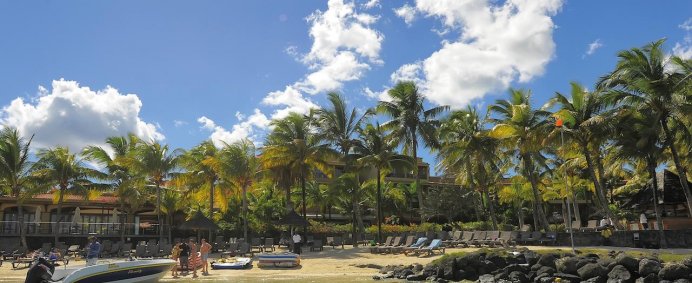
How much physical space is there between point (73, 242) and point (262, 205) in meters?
13.0

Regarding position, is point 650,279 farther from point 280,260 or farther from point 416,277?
point 280,260

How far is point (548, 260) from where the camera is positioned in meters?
18.2

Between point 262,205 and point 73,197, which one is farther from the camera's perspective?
point 262,205

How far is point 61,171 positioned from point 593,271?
29.2 m

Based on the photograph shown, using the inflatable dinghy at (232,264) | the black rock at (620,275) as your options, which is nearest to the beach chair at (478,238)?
the black rock at (620,275)

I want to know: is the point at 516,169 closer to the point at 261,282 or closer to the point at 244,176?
the point at 244,176

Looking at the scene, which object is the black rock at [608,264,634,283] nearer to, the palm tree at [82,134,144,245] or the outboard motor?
the outboard motor

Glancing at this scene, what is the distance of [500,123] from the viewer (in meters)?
30.7

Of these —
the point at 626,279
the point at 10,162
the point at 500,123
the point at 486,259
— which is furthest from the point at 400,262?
the point at 10,162

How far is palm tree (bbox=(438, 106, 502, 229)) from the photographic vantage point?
3225cm

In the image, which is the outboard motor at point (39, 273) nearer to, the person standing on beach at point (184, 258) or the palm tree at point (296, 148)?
the person standing on beach at point (184, 258)

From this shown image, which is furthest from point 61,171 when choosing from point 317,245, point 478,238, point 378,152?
point 478,238

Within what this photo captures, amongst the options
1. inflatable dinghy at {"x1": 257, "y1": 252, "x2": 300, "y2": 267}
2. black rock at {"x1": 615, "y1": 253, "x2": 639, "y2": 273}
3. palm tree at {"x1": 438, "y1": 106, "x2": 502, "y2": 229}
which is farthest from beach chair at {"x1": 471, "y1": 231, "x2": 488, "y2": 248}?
black rock at {"x1": 615, "y1": 253, "x2": 639, "y2": 273}

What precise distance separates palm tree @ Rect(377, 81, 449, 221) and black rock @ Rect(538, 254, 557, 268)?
15.0 m
